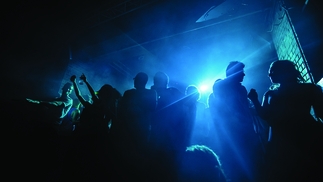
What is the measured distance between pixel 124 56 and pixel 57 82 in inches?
130

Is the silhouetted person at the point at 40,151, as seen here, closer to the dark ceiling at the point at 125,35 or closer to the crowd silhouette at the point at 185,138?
the crowd silhouette at the point at 185,138

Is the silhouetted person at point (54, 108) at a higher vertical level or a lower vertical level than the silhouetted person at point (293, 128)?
higher

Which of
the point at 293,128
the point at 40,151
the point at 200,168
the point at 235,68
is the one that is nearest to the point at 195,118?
the point at 235,68

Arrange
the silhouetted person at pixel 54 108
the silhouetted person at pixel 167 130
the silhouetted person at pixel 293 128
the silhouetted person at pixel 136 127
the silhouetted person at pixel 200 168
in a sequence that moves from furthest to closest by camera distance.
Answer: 1. the silhouetted person at pixel 54 108
2. the silhouetted person at pixel 136 127
3. the silhouetted person at pixel 167 130
4. the silhouetted person at pixel 293 128
5. the silhouetted person at pixel 200 168

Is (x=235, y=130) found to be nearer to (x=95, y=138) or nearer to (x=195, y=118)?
(x=195, y=118)

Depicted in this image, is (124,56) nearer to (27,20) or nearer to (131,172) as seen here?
(27,20)

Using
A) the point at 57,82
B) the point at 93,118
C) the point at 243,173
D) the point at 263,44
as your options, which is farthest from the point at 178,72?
the point at 243,173

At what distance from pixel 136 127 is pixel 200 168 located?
4.20 ft

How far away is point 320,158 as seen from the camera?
1611 mm

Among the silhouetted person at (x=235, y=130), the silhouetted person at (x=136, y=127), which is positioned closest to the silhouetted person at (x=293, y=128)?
the silhouetted person at (x=235, y=130)

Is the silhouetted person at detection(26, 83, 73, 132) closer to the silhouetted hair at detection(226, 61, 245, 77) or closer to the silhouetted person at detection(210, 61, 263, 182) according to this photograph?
the silhouetted person at detection(210, 61, 263, 182)

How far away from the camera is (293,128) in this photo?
184cm

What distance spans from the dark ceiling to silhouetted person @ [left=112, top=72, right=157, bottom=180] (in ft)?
14.9

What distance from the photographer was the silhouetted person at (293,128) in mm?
1669
